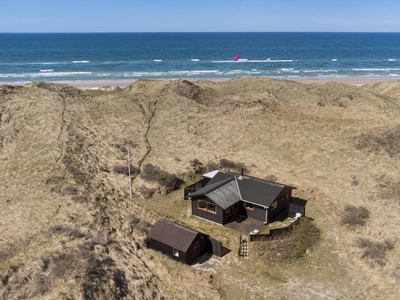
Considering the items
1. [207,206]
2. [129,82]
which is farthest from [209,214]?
[129,82]

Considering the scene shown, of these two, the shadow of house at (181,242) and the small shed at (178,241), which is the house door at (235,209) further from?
the small shed at (178,241)

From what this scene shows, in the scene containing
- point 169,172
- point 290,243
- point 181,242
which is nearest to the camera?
point 181,242

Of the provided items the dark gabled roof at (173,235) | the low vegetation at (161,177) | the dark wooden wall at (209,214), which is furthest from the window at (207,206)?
the low vegetation at (161,177)

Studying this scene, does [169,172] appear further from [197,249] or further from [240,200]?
[197,249]

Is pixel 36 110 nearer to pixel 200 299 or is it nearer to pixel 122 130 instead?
pixel 122 130

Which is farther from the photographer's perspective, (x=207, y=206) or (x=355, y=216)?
(x=207, y=206)

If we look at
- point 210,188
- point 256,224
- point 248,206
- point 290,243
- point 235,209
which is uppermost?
point 210,188

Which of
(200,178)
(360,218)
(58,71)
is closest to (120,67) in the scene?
(58,71)

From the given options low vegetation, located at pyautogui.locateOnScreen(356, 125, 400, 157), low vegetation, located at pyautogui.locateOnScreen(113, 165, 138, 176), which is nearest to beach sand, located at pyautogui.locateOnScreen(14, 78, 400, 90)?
low vegetation, located at pyautogui.locateOnScreen(356, 125, 400, 157)
